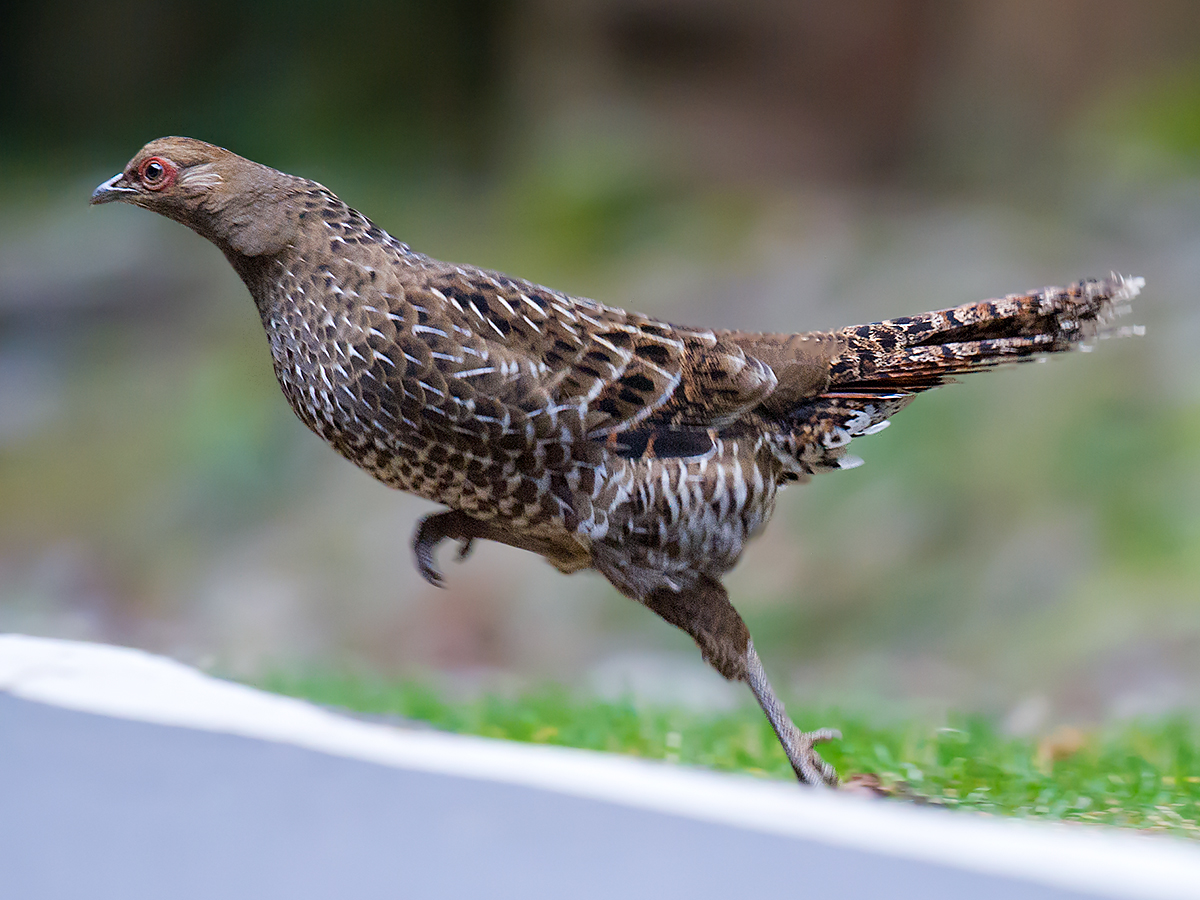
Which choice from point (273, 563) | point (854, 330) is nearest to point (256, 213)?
point (854, 330)

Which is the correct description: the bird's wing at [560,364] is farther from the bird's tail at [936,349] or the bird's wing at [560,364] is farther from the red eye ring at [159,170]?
the red eye ring at [159,170]

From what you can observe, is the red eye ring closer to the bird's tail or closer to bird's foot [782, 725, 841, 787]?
the bird's tail

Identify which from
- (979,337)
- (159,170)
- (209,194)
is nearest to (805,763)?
(979,337)

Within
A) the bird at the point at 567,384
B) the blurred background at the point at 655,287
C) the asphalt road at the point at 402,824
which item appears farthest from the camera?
the blurred background at the point at 655,287

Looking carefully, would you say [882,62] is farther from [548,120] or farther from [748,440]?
[748,440]

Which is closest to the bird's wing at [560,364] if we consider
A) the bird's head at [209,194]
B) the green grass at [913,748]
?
the bird's head at [209,194]
